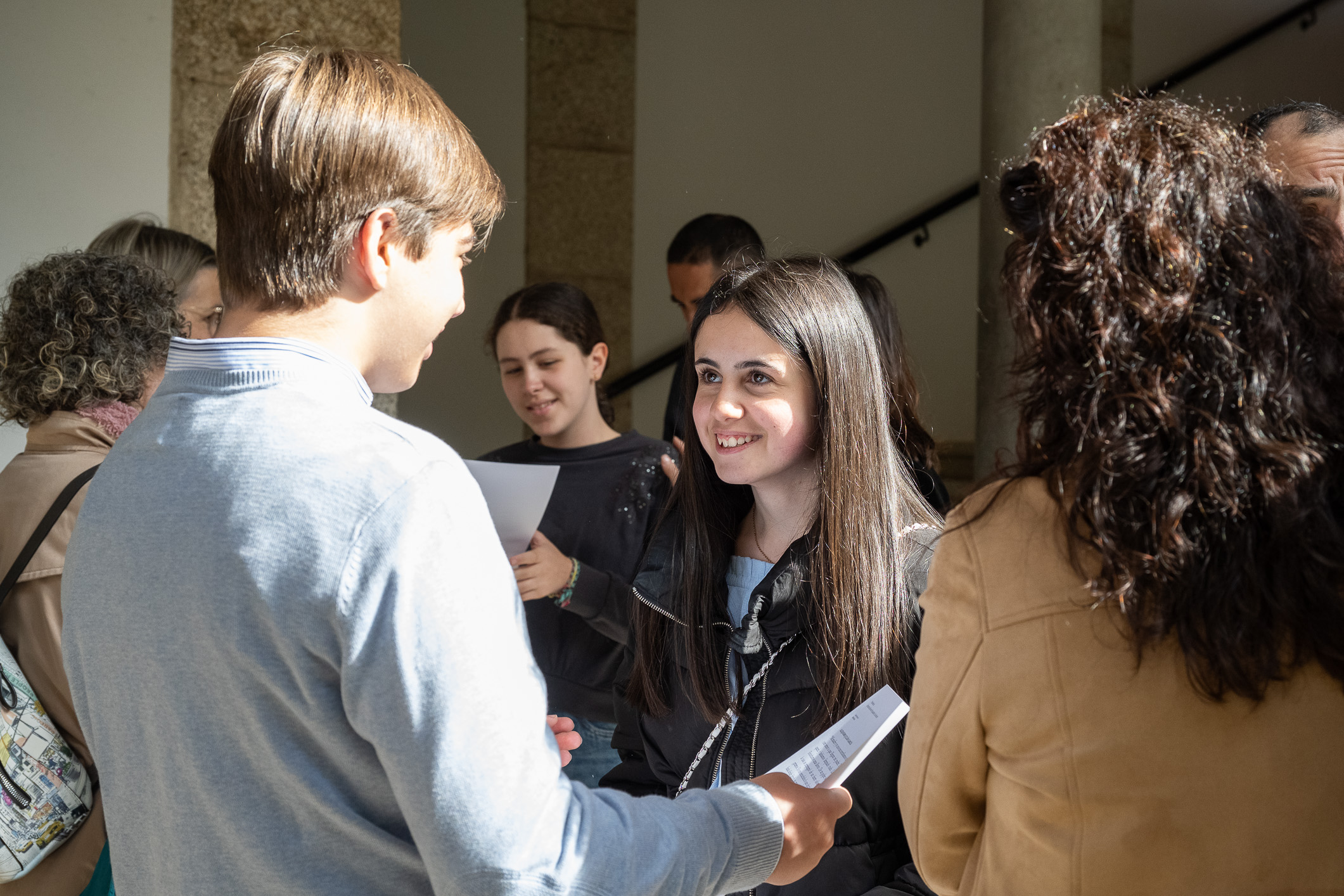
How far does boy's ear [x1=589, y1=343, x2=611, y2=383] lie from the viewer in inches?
118

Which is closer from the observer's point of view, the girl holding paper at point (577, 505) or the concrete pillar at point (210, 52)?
the girl holding paper at point (577, 505)

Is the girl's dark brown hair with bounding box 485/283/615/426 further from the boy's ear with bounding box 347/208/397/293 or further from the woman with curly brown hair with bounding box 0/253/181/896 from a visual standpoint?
the boy's ear with bounding box 347/208/397/293

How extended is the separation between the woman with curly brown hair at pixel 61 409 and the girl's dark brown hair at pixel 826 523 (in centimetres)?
94

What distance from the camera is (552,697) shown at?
2.55 m

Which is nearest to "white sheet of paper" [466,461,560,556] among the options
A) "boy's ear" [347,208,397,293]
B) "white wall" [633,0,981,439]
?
"boy's ear" [347,208,397,293]

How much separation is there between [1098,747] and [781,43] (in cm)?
617

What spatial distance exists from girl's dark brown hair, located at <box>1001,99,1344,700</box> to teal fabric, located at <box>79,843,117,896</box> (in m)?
1.65

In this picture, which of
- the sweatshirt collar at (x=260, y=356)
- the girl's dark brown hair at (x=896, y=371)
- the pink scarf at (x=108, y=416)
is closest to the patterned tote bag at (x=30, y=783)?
the pink scarf at (x=108, y=416)

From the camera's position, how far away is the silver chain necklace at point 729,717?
5.37ft

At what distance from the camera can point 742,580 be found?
6.18 ft

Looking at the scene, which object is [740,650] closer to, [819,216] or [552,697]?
[552,697]

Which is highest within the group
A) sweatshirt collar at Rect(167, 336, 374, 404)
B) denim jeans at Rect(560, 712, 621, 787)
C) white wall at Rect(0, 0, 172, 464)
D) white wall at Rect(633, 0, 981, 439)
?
white wall at Rect(633, 0, 981, 439)

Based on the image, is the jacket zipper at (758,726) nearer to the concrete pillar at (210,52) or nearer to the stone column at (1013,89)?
the concrete pillar at (210,52)

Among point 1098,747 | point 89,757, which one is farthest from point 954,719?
point 89,757
